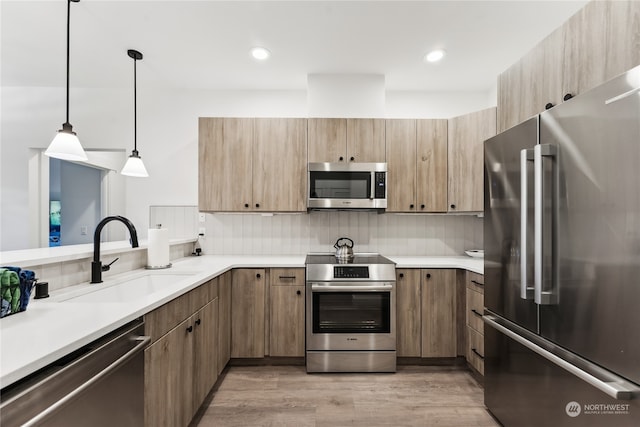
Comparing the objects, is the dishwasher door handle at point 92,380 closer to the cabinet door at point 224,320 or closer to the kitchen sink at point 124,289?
the kitchen sink at point 124,289

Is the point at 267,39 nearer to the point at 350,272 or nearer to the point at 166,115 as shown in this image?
the point at 166,115

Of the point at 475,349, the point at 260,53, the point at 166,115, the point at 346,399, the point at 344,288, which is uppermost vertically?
the point at 260,53

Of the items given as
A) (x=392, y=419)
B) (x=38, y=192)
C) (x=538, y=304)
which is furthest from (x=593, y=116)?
(x=38, y=192)

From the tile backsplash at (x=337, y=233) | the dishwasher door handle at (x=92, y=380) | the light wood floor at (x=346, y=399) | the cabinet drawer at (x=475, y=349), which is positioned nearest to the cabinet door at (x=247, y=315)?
the light wood floor at (x=346, y=399)

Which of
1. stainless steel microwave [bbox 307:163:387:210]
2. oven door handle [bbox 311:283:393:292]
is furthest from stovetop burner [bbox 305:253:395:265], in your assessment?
stainless steel microwave [bbox 307:163:387:210]

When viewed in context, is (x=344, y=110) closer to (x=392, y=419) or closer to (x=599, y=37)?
(x=599, y=37)

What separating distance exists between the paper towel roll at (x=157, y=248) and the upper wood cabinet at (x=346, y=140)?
57.3 inches

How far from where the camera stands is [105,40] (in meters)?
2.36

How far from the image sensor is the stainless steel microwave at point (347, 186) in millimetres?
2797

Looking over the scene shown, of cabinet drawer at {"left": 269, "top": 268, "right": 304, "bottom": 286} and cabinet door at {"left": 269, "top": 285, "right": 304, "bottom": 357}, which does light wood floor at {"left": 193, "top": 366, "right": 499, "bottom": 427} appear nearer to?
cabinet door at {"left": 269, "top": 285, "right": 304, "bottom": 357}

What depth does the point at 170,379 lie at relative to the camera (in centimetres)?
144

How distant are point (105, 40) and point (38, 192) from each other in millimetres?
1965

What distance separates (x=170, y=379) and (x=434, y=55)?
3022 millimetres

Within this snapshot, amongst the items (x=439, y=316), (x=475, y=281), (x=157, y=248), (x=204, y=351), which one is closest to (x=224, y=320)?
(x=204, y=351)
